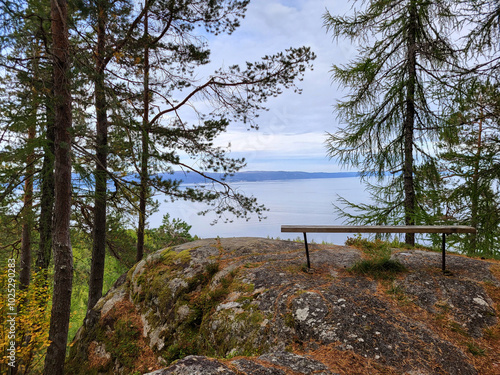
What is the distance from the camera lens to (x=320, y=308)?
3453mm

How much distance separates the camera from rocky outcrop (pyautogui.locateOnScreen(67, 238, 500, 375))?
109 inches

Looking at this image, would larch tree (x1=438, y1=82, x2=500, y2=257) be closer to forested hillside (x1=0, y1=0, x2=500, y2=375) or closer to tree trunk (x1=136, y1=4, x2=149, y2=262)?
forested hillside (x1=0, y1=0, x2=500, y2=375)

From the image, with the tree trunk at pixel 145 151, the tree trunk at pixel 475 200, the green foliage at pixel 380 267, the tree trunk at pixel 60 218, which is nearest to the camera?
the green foliage at pixel 380 267

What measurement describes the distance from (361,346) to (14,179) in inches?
305

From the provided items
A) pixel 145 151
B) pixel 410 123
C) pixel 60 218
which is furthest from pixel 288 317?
pixel 410 123

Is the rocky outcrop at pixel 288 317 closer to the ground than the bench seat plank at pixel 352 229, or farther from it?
closer to the ground

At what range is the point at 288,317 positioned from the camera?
3.41 meters

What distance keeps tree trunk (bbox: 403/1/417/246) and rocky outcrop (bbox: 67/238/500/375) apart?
11.4 ft

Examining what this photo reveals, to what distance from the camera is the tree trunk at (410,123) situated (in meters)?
8.25

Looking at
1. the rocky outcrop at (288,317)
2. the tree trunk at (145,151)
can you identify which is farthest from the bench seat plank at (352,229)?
the tree trunk at (145,151)

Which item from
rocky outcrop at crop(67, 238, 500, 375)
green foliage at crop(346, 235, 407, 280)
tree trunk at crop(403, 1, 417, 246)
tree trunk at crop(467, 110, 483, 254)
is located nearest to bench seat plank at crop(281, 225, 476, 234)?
green foliage at crop(346, 235, 407, 280)

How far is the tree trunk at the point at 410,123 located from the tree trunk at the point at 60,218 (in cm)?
843

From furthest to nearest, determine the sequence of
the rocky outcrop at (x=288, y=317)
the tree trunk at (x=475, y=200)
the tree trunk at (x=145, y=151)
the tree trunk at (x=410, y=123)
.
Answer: the tree trunk at (x=410, y=123) → the tree trunk at (x=475, y=200) → the tree trunk at (x=145, y=151) → the rocky outcrop at (x=288, y=317)

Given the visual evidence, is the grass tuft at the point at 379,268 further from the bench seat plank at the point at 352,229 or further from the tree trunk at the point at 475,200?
the tree trunk at the point at 475,200
